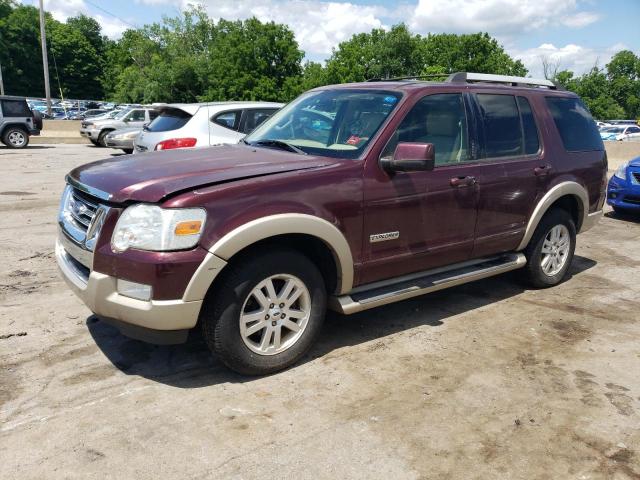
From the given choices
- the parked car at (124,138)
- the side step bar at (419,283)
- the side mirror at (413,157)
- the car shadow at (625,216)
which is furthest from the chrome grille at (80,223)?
the parked car at (124,138)

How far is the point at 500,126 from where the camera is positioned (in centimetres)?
489

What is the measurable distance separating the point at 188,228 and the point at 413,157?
1571mm

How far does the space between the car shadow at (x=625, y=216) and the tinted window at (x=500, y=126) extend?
5.76m

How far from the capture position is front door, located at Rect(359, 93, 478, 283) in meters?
3.97

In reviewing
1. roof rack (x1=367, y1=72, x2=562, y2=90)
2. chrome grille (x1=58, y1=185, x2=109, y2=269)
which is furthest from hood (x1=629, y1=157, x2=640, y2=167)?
chrome grille (x1=58, y1=185, x2=109, y2=269)

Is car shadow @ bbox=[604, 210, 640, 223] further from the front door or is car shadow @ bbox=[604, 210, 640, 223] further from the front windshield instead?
the front windshield

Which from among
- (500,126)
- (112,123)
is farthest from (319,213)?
(112,123)

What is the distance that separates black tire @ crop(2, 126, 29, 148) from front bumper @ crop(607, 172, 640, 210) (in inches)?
712

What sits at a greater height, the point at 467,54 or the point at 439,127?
the point at 467,54

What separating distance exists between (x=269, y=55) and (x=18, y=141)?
46956 mm

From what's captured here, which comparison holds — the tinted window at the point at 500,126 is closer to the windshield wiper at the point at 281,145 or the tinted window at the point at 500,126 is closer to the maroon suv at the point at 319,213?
the maroon suv at the point at 319,213

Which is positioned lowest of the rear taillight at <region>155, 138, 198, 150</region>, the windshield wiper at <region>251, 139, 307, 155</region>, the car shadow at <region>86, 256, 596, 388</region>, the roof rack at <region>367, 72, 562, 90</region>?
the car shadow at <region>86, 256, 596, 388</region>

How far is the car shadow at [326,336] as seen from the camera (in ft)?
12.0

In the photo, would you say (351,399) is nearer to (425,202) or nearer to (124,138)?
(425,202)
